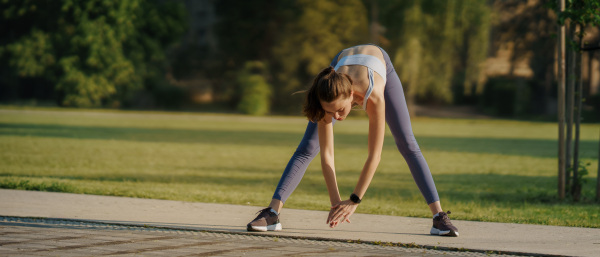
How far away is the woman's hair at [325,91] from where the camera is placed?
14.8ft

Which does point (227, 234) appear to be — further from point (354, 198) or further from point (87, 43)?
point (87, 43)

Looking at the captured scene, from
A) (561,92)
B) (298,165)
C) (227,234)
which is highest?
(561,92)

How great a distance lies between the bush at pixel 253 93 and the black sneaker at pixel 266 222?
42.6 m

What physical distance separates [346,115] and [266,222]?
49.5 inches

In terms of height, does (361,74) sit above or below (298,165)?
above

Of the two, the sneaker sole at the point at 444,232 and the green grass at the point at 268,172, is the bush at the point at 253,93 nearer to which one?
the green grass at the point at 268,172

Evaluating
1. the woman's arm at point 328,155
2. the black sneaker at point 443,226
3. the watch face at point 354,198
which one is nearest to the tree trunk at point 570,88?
the black sneaker at point 443,226

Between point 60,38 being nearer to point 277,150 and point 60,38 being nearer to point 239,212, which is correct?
point 277,150

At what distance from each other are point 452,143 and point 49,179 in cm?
1476

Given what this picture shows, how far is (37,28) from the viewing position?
47.9 meters

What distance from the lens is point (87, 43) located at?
45.7m

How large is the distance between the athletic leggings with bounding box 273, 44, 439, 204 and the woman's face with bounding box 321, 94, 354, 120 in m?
0.70

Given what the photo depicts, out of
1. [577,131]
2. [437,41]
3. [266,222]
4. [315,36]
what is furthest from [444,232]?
[315,36]

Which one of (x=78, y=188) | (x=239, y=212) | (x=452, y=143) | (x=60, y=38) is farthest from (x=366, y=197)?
(x=60, y=38)
